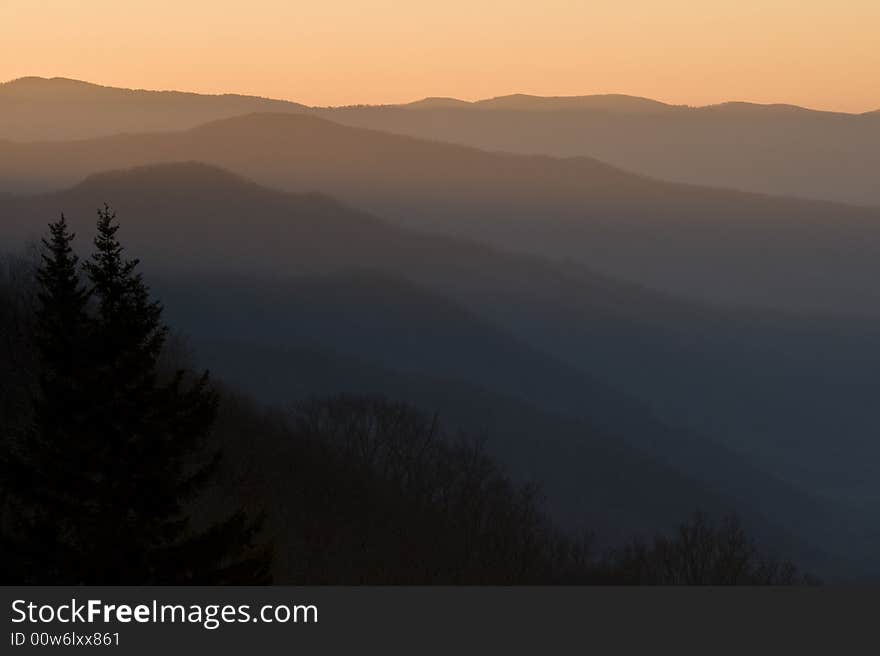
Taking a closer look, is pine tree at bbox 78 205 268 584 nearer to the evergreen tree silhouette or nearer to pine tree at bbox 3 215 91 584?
the evergreen tree silhouette

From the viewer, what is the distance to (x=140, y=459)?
21500 mm

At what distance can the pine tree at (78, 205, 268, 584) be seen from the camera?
21.3 metres

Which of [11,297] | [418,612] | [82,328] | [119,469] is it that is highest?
[11,297]

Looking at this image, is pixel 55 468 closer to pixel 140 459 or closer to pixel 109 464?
pixel 109 464

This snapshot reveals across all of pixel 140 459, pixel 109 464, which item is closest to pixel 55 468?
pixel 109 464

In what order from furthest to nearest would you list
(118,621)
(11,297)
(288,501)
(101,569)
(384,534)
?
(384,534)
(288,501)
(11,297)
(101,569)
(118,621)

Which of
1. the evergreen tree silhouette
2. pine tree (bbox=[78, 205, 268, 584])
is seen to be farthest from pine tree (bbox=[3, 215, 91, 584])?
pine tree (bbox=[78, 205, 268, 584])

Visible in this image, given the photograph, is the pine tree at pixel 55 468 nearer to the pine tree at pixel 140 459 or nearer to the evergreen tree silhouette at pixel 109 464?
the evergreen tree silhouette at pixel 109 464

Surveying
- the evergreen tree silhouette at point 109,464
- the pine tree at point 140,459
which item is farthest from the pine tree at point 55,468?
the pine tree at point 140,459

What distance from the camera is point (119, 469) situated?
21438 millimetres

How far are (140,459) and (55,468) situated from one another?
1.27m

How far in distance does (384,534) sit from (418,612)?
5706 centimetres

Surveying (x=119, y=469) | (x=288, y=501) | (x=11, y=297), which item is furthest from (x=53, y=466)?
(x=288, y=501)

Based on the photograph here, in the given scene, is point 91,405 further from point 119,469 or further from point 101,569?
point 101,569
